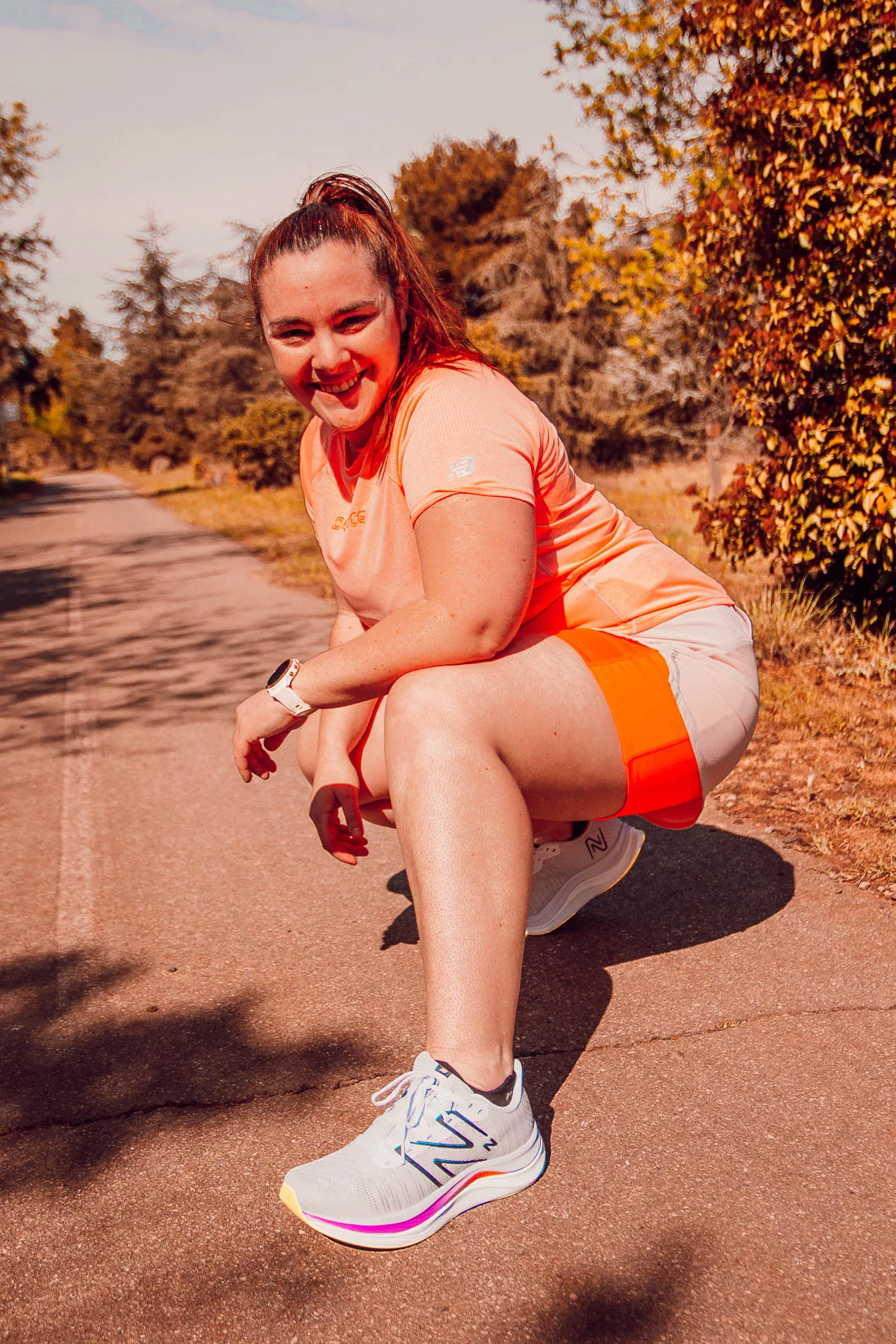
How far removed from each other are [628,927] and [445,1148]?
1.20 meters

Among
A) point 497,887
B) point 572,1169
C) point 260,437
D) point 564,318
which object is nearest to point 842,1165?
point 572,1169

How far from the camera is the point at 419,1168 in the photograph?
5.80 ft

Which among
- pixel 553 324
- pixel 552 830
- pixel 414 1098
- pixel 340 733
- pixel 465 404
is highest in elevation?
pixel 553 324

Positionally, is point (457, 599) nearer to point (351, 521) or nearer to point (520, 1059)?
point (351, 521)

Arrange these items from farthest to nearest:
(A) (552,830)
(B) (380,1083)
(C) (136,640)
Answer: (C) (136,640) < (A) (552,830) < (B) (380,1083)

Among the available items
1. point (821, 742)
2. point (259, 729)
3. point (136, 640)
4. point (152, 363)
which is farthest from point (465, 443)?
point (152, 363)

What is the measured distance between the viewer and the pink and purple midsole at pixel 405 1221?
172 cm

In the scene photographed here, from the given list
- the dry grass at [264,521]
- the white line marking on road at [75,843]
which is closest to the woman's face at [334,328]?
the white line marking on road at [75,843]

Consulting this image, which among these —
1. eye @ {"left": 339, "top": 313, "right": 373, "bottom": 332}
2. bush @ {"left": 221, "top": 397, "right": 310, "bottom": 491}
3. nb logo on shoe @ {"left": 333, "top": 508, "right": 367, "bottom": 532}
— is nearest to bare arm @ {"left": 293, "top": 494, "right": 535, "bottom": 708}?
nb logo on shoe @ {"left": 333, "top": 508, "right": 367, "bottom": 532}

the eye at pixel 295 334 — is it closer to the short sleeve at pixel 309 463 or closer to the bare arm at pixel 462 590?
the short sleeve at pixel 309 463

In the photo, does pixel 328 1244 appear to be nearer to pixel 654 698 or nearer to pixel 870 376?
pixel 654 698

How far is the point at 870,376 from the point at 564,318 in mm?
23089

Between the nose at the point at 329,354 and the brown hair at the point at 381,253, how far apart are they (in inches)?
4.6

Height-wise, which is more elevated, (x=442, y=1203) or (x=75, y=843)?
(x=442, y=1203)
